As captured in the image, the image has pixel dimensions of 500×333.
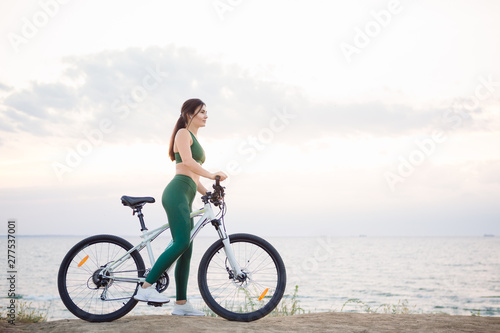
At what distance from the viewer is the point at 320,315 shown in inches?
213

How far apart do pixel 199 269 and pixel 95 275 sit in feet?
3.71

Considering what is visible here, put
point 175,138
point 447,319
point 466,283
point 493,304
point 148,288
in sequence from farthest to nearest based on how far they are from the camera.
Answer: point 466,283, point 493,304, point 447,319, point 175,138, point 148,288

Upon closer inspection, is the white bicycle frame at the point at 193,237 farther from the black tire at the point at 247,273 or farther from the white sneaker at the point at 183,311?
the white sneaker at the point at 183,311

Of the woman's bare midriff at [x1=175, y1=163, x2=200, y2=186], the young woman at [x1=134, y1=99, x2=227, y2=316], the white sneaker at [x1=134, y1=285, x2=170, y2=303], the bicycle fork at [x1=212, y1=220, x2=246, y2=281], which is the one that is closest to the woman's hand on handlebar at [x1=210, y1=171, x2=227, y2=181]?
the young woman at [x1=134, y1=99, x2=227, y2=316]

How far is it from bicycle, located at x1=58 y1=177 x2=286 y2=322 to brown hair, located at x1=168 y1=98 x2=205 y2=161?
25.9 inches

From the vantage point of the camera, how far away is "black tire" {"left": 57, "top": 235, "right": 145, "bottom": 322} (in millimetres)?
4660

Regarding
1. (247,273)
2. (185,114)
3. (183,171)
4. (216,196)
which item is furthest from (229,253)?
(185,114)

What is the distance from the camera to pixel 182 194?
4.71 meters

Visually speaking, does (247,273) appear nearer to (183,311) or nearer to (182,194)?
(183,311)

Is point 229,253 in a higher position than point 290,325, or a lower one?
higher

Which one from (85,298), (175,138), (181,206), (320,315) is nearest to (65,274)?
(85,298)

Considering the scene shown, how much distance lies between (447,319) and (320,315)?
59.8 inches

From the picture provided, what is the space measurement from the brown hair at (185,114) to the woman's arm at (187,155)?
7.7 inches

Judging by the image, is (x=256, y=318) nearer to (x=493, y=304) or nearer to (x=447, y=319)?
(x=447, y=319)
